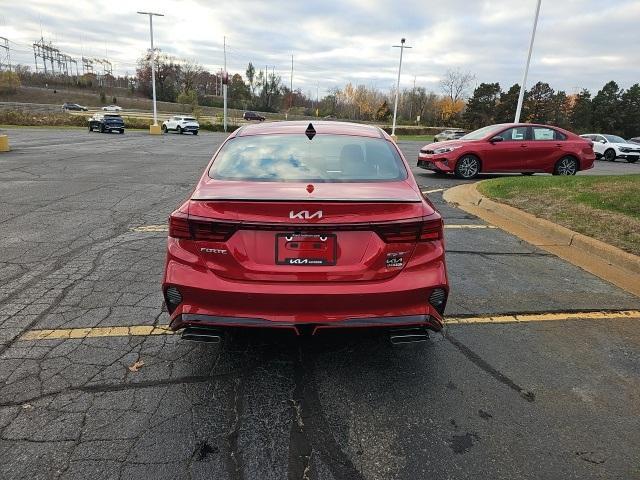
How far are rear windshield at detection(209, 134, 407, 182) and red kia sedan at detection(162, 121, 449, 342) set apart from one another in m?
0.36

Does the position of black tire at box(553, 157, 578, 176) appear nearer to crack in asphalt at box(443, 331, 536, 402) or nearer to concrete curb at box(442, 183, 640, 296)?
concrete curb at box(442, 183, 640, 296)

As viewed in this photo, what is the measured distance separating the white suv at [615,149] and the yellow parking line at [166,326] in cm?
2474

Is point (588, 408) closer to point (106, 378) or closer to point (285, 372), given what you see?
point (285, 372)

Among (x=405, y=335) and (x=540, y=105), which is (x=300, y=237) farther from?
(x=540, y=105)

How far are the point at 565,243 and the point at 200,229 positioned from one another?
209 inches

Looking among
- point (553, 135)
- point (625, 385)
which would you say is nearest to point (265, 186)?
point (625, 385)

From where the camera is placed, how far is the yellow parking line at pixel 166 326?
3439mm

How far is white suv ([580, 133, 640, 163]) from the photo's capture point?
2463 cm

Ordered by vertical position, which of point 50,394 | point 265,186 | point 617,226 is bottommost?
point 50,394

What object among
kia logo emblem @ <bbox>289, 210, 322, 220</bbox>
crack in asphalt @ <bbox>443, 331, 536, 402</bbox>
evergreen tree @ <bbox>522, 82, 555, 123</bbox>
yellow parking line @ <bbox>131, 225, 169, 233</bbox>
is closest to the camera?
kia logo emblem @ <bbox>289, 210, 322, 220</bbox>

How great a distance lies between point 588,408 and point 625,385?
47 centimetres

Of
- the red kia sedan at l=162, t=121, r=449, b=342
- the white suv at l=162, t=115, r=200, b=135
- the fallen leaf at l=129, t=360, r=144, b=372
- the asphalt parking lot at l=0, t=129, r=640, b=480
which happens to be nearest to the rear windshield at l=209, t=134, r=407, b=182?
the red kia sedan at l=162, t=121, r=449, b=342

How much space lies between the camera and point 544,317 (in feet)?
13.2

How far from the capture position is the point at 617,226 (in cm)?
618
